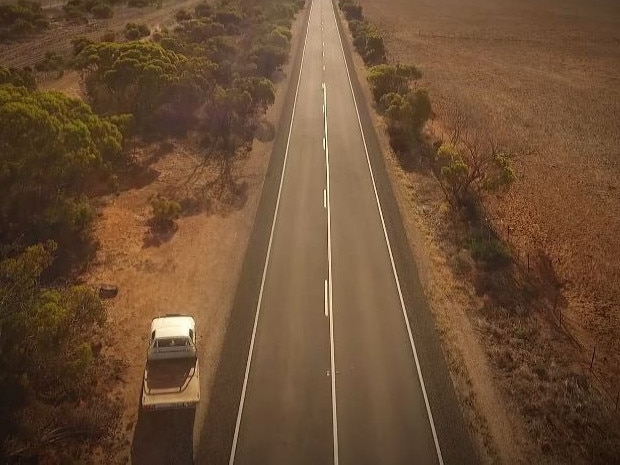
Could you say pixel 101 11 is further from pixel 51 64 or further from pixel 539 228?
pixel 539 228

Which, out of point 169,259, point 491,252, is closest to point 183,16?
point 169,259

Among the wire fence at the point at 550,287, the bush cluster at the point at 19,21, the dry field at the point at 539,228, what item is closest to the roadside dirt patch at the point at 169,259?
the dry field at the point at 539,228

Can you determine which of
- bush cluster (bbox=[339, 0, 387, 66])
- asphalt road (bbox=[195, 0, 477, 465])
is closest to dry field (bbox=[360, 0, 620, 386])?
bush cluster (bbox=[339, 0, 387, 66])

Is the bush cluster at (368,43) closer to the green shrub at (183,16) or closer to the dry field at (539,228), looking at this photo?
the dry field at (539,228)

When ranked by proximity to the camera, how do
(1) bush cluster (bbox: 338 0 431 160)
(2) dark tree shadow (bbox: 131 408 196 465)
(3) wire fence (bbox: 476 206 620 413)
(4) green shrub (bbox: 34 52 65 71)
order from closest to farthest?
(2) dark tree shadow (bbox: 131 408 196 465) → (3) wire fence (bbox: 476 206 620 413) → (1) bush cluster (bbox: 338 0 431 160) → (4) green shrub (bbox: 34 52 65 71)

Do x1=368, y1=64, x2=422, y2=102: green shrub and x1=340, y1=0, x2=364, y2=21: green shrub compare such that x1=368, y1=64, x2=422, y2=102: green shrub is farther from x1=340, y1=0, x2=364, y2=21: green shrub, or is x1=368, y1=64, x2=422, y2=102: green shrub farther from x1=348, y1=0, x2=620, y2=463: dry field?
x1=340, y1=0, x2=364, y2=21: green shrub

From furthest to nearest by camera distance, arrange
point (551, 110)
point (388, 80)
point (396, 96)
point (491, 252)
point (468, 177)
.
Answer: point (551, 110) < point (388, 80) < point (396, 96) < point (468, 177) < point (491, 252)
